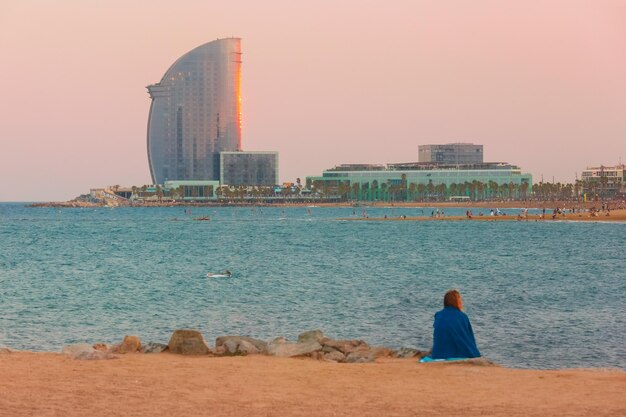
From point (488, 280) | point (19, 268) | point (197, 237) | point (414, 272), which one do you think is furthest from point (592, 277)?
point (197, 237)

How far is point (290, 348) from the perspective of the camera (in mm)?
22047

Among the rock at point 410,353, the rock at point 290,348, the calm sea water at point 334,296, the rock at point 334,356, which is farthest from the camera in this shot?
the calm sea water at point 334,296

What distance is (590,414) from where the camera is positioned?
46.5 feet

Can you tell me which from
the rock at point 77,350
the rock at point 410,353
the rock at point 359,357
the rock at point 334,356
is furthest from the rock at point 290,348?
the rock at point 77,350

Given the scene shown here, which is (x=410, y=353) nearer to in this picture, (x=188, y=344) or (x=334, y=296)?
(x=188, y=344)

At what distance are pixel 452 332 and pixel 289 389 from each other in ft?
14.5

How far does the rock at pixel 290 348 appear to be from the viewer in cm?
2175

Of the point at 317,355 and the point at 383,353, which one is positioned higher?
the point at 317,355

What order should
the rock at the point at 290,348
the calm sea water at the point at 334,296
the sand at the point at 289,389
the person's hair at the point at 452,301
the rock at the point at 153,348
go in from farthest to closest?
1. the calm sea water at the point at 334,296
2. the rock at the point at 153,348
3. the rock at the point at 290,348
4. the person's hair at the point at 452,301
5. the sand at the point at 289,389

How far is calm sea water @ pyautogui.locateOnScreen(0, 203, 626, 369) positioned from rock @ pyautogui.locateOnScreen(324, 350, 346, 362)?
5.30m

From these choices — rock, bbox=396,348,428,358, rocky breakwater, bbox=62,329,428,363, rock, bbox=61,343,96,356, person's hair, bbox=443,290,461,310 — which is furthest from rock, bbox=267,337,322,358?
rock, bbox=61,343,96,356

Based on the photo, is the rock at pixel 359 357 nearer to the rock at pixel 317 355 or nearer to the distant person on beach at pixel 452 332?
the rock at pixel 317 355

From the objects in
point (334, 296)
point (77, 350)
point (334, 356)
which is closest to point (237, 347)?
point (334, 356)

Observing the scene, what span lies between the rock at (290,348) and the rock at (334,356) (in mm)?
471
